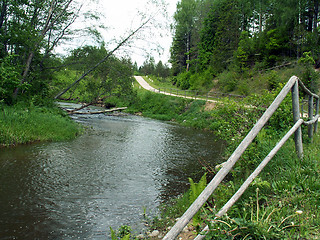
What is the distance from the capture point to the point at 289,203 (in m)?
3.43

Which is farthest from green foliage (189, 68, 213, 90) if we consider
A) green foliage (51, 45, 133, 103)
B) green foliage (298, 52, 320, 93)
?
green foliage (51, 45, 133, 103)

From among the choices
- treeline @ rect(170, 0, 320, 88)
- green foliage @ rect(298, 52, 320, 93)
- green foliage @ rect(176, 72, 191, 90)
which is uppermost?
treeline @ rect(170, 0, 320, 88)

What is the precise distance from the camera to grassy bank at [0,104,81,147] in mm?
10891

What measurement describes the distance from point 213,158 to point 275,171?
20.8ft

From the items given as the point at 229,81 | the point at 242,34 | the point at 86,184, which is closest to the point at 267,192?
the point at 86,184

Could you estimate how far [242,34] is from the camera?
1425 inches

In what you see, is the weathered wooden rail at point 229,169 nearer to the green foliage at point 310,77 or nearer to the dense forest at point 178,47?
the dense forest at point 178,47

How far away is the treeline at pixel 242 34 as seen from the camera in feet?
90.4

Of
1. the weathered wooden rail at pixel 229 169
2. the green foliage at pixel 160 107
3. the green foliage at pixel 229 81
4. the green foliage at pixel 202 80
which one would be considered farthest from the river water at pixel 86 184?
the green foliage at pixel 202 80

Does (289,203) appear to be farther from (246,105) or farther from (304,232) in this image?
(246,105)

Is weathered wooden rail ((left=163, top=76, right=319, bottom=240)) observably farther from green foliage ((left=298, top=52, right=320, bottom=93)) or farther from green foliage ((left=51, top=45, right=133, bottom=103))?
green foliage ((left=298, top=52, right=320, bottom=93))

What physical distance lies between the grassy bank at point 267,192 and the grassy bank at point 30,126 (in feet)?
27.7

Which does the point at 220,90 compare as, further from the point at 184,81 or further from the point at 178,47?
the point at 178,47

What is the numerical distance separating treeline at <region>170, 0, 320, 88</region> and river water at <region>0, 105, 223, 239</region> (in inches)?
896
